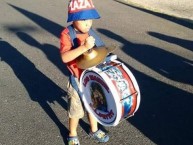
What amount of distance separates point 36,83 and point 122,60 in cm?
171

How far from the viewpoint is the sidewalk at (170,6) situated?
34.6 feet

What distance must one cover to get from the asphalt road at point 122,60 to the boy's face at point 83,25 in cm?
131

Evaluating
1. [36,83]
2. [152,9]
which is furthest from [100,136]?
[152,9]

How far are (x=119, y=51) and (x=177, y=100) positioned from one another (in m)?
2.24

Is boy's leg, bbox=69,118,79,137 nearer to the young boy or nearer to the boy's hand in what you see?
the young boy

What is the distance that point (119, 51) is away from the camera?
22.1 feet

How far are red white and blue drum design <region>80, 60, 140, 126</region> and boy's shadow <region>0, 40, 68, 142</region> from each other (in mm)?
893

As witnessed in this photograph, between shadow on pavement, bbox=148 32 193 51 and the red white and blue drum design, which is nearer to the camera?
the red white and blue drum design

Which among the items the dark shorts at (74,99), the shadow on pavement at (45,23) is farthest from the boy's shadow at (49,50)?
the dark shorts at (74,99)

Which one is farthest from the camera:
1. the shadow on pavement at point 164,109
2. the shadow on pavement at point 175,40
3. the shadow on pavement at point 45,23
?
the shadow on pavement at point 45,23

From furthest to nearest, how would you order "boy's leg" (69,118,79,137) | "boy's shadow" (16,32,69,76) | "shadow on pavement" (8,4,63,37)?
"shadow on pavement" (8,4,63,37)
"boy's shadow" (16,32,69,76)
"boy's leg" (69,118,79,137)

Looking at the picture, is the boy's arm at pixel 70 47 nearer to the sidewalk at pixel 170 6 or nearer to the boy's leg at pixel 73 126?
the boy's leg at pixel 73 126

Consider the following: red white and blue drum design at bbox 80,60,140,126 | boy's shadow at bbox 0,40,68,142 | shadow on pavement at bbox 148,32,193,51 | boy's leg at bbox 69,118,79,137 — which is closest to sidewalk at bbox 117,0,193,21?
shadow on pavement at bbox 148,32,193,51

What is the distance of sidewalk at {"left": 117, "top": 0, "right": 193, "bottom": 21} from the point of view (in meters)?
10.5
